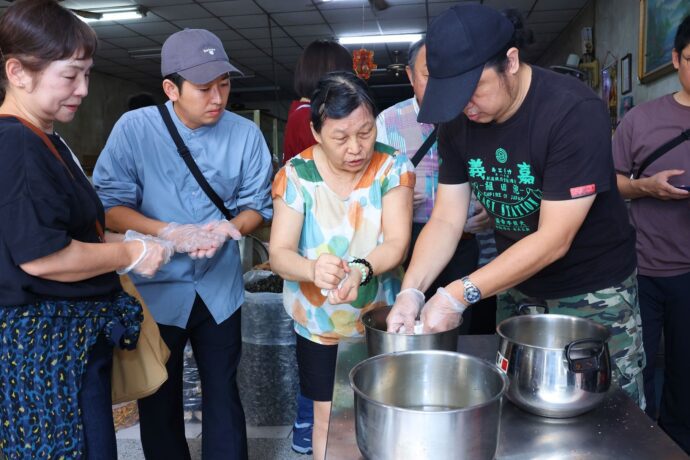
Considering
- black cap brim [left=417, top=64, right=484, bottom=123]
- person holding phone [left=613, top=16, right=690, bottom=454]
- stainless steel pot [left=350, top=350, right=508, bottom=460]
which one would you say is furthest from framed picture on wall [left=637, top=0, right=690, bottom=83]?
stainless steel pot [left=350, top=350, right=508, bottom=460]

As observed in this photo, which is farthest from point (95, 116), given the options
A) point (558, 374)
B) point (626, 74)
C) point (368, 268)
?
point (558, 374)

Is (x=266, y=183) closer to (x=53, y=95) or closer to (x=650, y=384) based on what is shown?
(x=53, y=95)

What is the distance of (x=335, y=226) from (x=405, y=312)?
1.40ft

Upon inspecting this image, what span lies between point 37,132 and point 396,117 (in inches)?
49.8

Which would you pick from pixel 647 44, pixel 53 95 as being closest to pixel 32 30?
pixel 53 95

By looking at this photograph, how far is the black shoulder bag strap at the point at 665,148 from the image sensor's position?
1.94 m

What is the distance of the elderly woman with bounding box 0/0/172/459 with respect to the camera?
1110mm

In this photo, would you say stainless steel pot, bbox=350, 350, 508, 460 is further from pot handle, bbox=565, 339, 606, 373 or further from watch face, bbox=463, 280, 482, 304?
watch face, bbox=463, 280, 482, 304

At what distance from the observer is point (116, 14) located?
6598 mm

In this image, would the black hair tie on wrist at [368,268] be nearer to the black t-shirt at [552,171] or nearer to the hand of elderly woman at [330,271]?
the hand of elderly woman at [330,271]

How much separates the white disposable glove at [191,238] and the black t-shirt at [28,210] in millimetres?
386

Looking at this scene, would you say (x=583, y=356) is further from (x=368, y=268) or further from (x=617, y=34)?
(x=617, y=34)

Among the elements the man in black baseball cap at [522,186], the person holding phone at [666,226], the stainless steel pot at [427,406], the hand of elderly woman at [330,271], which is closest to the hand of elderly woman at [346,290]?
the hand of elderly woman at [330,271]

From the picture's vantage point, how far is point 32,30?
1176mm
